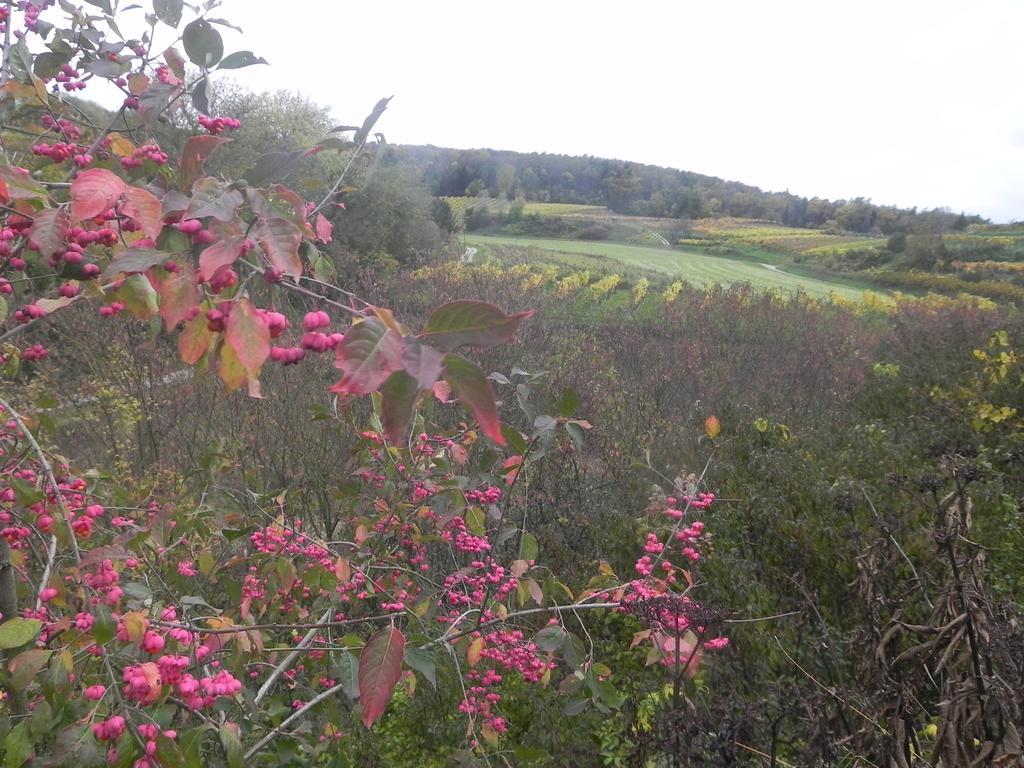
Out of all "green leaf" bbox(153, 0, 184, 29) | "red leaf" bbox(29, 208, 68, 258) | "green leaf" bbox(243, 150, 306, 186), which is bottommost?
"red leaf" bbox(29, 208, 68, 258)

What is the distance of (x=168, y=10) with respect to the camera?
4.83 feet

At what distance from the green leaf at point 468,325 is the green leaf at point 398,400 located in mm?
59

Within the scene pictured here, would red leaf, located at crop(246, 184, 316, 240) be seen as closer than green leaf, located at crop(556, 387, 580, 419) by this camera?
Yes

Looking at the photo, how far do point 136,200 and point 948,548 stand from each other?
1699mm

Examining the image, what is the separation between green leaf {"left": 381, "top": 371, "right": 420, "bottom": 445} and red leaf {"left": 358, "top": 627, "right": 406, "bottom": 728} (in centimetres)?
74

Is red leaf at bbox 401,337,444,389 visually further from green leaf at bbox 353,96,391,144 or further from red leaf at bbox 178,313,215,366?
green leaf at bbox 353,96,391,144

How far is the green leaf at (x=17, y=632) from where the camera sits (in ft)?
3.67

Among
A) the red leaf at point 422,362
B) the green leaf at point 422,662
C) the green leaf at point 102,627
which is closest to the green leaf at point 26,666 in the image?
the green leaf at point 102,627

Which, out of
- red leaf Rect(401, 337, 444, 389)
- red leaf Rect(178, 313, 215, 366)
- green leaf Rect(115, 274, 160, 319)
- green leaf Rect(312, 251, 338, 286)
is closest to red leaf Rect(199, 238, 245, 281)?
red leaf Rect(178, 313, 215, 366)

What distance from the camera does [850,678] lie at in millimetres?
2574

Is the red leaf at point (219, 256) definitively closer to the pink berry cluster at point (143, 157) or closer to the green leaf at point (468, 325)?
the green leaf at point (468, 325)

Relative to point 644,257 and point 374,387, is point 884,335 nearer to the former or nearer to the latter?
point 374,387

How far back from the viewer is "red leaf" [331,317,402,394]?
663 millimetres

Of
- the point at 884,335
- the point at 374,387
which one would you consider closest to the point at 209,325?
the point at 374,387
